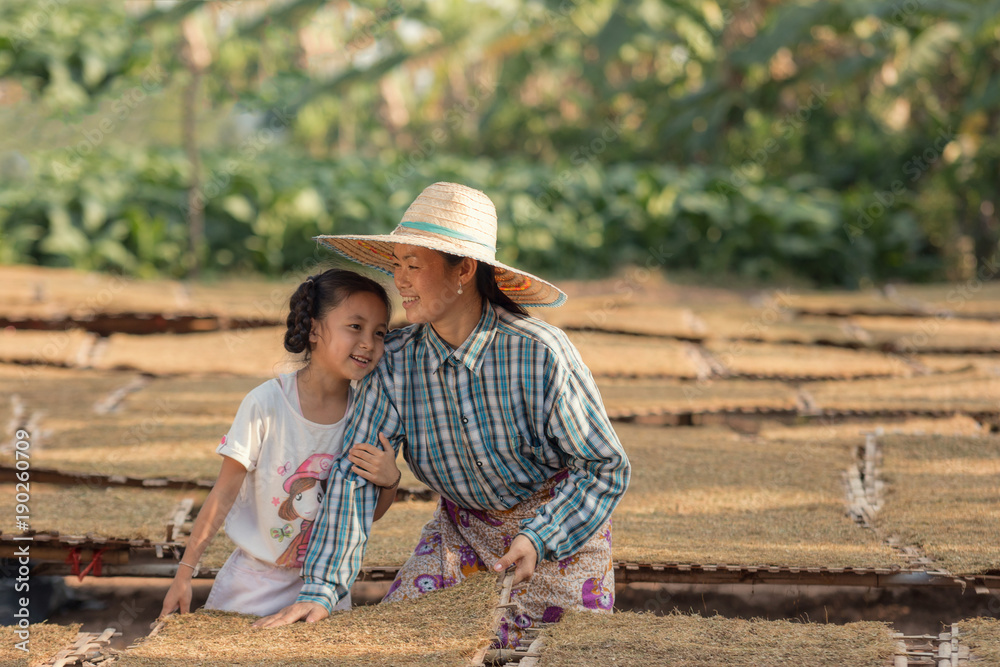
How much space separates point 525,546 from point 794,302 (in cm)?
546

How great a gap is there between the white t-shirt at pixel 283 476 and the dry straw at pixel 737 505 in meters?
0.74

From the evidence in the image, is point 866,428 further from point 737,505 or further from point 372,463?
point 372,463

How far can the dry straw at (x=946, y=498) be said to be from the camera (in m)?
2.41

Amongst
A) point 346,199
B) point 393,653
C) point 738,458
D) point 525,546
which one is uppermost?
point 346,199

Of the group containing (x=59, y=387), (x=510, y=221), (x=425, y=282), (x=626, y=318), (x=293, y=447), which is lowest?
(x=293, y=447)

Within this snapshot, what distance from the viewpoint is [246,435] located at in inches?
79.7

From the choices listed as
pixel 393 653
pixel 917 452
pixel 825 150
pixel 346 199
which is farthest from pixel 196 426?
pixel 825 150

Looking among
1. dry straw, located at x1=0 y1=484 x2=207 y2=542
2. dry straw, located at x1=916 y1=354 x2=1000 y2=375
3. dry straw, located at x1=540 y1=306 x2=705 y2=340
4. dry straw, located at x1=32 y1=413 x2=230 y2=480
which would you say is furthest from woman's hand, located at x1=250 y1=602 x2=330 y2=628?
dry straw, located at x1=540 y1=306 x2=705 y2=340

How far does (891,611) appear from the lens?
2.69 meters

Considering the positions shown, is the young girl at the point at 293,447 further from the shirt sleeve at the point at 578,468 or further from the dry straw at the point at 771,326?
the dry straw at the point at 771,326

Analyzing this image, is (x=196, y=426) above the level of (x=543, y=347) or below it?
below

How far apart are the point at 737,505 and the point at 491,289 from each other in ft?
3.93

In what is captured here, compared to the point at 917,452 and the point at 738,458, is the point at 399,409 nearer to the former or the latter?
the point at 738,458

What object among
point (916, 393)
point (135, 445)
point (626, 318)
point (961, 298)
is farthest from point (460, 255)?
point (961, 298)
